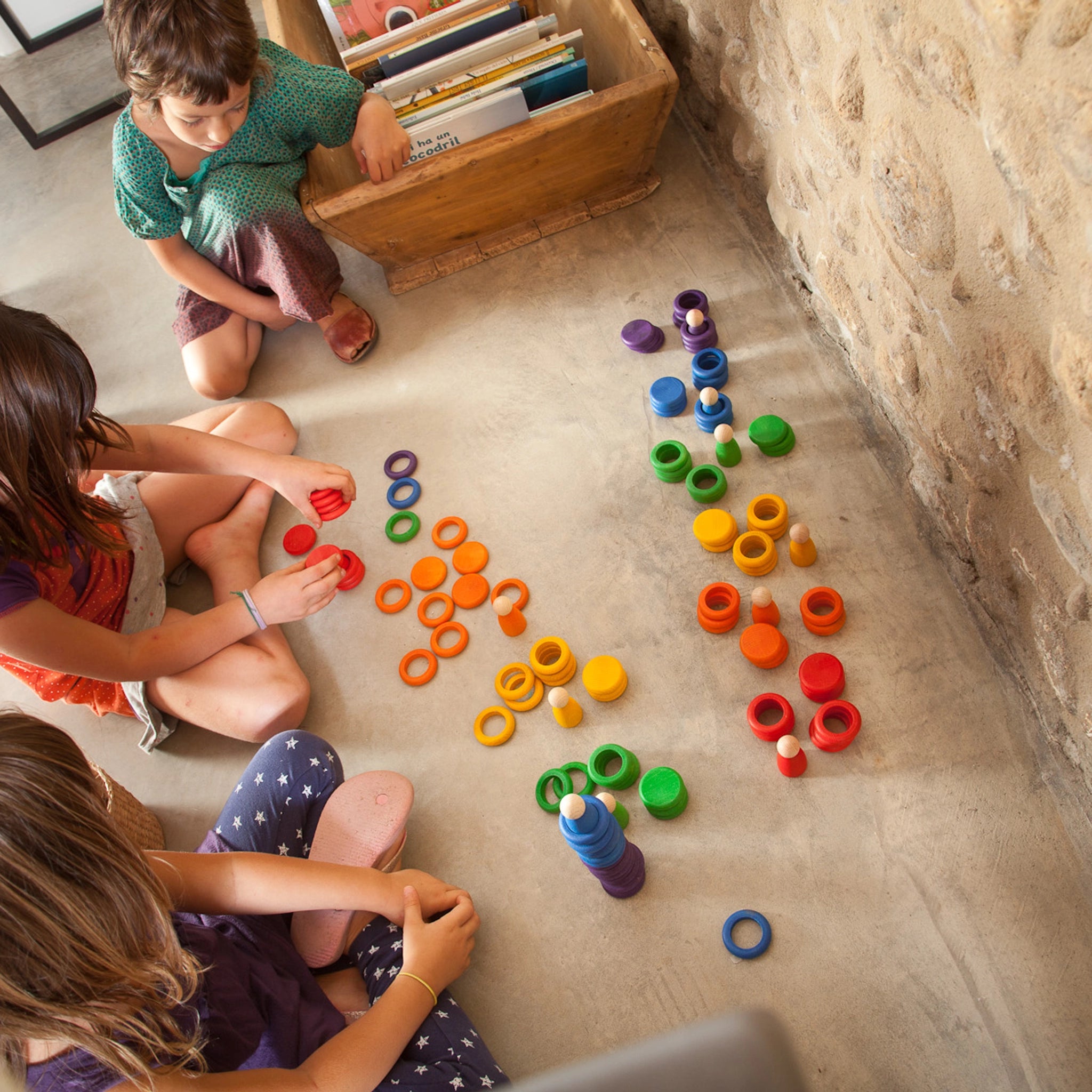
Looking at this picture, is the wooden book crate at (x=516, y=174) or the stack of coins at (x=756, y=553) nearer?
the stack of coins at (x=756, y=553)

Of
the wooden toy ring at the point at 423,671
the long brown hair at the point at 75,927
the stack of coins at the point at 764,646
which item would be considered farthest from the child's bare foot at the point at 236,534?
the stack of coins at the point at 764,646

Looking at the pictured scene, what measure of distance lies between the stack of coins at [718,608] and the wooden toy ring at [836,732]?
0.18 meters

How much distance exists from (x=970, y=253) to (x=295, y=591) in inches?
38.7

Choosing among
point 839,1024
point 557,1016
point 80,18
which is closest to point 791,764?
point 839,1024

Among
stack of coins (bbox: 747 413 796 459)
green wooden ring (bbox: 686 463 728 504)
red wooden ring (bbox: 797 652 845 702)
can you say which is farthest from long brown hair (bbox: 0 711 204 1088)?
stack of coins (bbox: 747 413 796 459)

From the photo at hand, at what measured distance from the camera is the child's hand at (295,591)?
1393 mm

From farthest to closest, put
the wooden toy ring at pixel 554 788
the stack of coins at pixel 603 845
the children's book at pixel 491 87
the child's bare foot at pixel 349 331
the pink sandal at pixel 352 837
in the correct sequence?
the child's bare foot at pixel 349 331, the children's book at pixel 491 87, the wooden toy ring at pixel 554 788, the pink sandal at pixel 352 837, the stack of coins at pixel 603 845

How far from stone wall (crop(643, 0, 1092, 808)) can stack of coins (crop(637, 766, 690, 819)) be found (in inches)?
18.2

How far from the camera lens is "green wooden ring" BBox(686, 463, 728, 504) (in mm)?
1454

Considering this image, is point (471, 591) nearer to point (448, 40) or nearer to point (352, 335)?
point (352, 335)

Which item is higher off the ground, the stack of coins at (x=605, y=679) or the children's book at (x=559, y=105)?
the children's book at (x=559, y=105)

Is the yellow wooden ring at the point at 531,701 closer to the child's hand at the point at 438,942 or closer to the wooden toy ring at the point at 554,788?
the wooden toy ring at the point at 554,788

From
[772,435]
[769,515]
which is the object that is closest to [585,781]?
[769,515]

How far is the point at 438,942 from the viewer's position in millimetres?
1114
